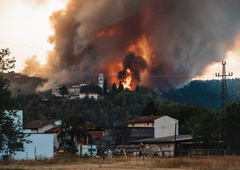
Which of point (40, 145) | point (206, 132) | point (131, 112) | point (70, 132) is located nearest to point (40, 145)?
point (40, 145)

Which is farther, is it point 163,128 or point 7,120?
point 163,128

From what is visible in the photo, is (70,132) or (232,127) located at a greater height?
(232,127)

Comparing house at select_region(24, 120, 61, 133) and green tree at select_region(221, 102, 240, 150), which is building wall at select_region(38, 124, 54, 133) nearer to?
house at select_region(24, 120, 61, 133)

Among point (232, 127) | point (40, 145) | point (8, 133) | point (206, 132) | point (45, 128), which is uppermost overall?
point (8, 133)

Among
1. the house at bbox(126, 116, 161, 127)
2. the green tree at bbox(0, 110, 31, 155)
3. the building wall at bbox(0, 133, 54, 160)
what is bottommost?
the building wall at bbox(0, 133, 54, 160)

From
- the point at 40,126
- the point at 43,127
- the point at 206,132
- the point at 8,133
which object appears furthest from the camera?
the point at 43,127

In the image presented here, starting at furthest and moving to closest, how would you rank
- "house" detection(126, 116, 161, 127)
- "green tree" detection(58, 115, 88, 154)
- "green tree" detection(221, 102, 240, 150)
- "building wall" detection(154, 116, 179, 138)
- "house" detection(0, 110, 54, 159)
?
"house" detection(126, 116, 161, 127), "building wall" detection(154, 116, 179, 138), "green tree" detection(58, 115, 88, 154), "house" detection(0, 110, 54, 159), "green tree" detection(221, 102, 240, 150)

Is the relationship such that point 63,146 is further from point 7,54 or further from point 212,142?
point 7,54

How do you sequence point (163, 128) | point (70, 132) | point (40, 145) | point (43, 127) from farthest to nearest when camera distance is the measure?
point (43, 127), point (163, 128), point (70, 132), point (40, 145)

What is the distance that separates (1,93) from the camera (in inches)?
1328

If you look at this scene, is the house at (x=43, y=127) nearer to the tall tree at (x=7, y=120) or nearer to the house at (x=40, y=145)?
the house at (x=40, y=145)

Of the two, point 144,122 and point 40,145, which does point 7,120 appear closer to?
point 40,145

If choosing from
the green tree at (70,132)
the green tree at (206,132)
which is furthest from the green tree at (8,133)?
the green tree at (70,132)

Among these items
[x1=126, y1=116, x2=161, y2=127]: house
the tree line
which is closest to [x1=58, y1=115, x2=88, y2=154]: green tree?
the tree line
